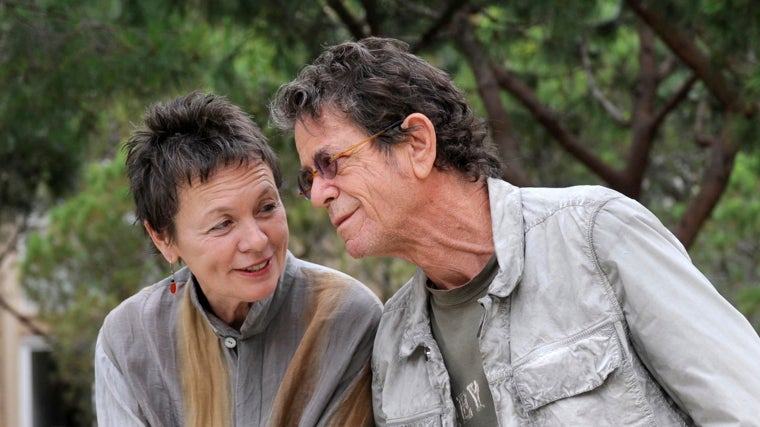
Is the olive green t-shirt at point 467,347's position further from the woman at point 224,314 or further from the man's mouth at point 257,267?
the man's mouth at point 257,267

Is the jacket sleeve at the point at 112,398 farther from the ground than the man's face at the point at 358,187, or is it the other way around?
the man's face at the point at 358,187

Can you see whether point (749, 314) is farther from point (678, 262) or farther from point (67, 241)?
point (67, 241)

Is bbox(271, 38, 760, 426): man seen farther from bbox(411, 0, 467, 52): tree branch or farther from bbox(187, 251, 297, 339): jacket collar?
bbox(411, 0, 467, 52): tree branch

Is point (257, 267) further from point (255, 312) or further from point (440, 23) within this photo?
point (440, 23)

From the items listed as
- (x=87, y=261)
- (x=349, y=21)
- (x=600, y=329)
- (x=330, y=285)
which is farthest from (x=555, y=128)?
(x=87, y=261)

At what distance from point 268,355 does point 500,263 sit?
0.86m

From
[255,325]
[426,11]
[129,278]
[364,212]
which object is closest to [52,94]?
[426,11]

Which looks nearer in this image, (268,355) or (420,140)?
(420,140)

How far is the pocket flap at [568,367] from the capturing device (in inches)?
99.4

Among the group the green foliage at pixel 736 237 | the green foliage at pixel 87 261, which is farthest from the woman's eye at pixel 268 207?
the green foliage at pixel 87 261

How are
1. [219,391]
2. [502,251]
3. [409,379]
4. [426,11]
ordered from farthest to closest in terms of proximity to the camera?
[426,11], [219,391], [409,379], [502,251]

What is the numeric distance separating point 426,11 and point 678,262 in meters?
4.40

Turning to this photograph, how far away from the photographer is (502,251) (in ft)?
8.84

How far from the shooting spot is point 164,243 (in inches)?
130
